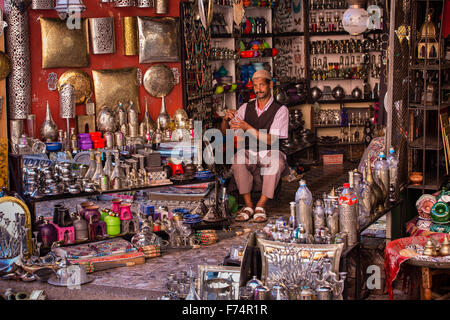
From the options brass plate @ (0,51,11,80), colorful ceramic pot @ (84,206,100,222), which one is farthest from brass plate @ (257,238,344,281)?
brass plate @ (0,51,11,80)

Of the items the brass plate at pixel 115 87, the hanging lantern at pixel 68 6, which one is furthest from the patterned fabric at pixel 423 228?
Result: the hanging lantern at pixel 68 6

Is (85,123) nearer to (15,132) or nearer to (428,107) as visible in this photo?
(15,132)

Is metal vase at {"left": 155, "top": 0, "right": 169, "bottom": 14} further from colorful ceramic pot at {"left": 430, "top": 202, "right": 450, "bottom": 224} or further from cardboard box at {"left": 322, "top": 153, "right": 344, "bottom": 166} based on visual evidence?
cardboard box at {"left": 322, "top": 153, "right": 344, "bottom": 166}

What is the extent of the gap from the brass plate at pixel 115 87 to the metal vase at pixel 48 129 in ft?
1.74

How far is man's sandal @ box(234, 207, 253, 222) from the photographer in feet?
23.4

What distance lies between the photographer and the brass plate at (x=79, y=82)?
6375 millimetres

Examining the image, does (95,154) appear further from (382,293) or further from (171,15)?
(382,293)

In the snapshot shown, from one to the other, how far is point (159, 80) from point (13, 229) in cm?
221

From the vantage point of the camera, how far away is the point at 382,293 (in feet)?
15.9

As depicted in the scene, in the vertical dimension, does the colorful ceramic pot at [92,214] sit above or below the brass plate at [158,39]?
below

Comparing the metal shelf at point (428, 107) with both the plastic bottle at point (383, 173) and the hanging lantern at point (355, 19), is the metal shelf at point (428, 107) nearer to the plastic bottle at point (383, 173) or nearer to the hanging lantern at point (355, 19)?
the plastic bottle at point (383, 173)

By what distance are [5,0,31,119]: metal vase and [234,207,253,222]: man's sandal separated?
2380 mm

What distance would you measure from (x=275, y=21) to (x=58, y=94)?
4933mm

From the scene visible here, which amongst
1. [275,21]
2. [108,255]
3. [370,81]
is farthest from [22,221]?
[370,81]
